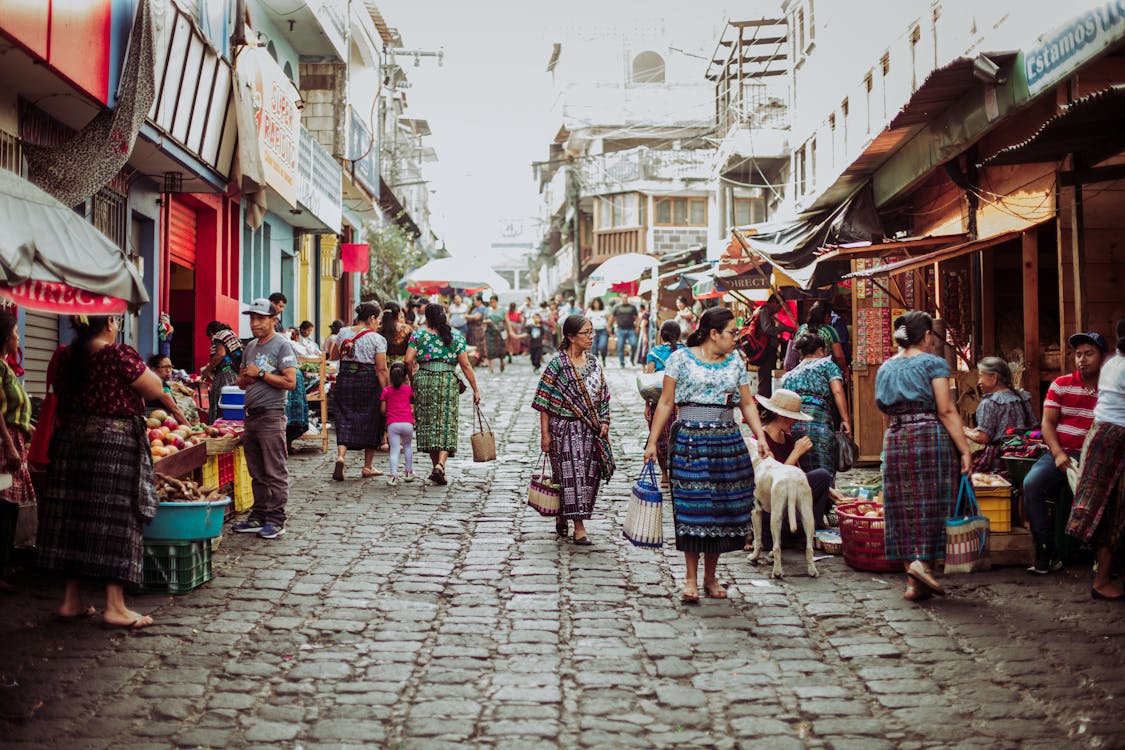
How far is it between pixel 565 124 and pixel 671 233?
1078 centimetres

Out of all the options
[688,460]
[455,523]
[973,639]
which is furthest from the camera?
[455,523]

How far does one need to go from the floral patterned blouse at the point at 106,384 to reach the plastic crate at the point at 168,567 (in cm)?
110

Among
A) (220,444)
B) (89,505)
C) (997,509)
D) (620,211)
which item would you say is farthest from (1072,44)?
(620,211)

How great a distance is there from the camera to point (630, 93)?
58.6 m

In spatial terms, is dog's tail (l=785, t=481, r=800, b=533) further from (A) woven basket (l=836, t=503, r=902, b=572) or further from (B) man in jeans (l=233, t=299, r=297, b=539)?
(B) man in jeans (l=233, t=299, r=297, b=539)

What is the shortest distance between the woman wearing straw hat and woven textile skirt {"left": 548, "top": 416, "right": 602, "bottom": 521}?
1381mm

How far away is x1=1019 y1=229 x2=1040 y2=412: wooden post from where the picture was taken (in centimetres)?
1165

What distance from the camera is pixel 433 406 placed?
12289mm

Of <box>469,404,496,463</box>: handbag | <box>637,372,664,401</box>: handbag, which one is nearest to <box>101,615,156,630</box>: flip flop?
<box>469,404,496,463</box>: handbag

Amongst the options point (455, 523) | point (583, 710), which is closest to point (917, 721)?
point (583, 710)

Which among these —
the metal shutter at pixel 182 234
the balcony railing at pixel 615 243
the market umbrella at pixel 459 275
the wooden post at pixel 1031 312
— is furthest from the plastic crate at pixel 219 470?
the balcony railing at pixel 615 243

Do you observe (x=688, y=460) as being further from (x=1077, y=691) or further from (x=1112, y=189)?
(x=1112, y=189)

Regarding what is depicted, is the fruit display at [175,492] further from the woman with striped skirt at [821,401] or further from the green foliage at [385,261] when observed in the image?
the green foliage at [385,261]

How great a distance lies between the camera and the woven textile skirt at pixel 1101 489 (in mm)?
7270
